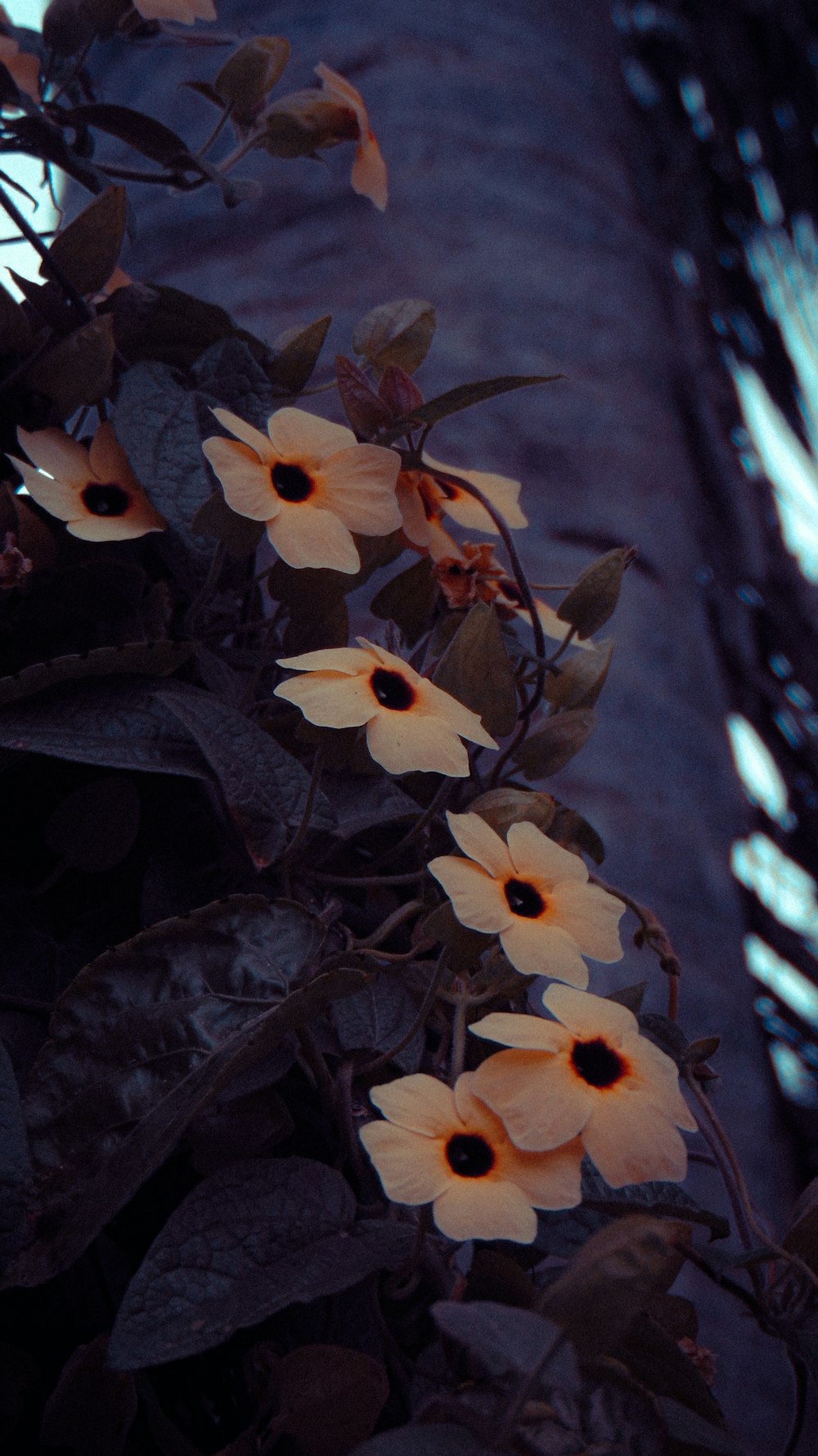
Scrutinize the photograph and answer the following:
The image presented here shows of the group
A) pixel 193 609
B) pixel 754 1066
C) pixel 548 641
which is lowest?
pixel 754 1066

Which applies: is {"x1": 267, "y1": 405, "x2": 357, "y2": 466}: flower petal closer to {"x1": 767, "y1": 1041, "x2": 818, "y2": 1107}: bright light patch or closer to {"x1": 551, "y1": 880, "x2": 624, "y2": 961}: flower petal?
{"x1": 551, "y1": 880, "x2": 624, "y2": 961}: flower petal

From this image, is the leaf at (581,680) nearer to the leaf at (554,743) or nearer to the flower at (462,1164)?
the leaf at (554,743)

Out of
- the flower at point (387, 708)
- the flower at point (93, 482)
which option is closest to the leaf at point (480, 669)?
the flower at point (387, 708)

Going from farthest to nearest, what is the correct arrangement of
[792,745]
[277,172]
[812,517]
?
[812,517], [792,745], [277,172]

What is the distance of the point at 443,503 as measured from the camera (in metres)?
0.53

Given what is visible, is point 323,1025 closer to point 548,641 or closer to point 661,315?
point 548,641

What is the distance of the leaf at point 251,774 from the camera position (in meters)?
0.40

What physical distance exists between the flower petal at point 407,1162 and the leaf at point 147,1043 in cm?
5

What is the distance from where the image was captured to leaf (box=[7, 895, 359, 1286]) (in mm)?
324

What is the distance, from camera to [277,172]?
1.05m

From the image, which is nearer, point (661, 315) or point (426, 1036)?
point (426, 1036)

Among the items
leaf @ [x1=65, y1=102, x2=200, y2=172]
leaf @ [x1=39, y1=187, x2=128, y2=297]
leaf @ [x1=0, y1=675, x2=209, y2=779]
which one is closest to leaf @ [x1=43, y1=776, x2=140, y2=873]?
leaf @ [x1=0, y1=675, x2=209, y2=779]

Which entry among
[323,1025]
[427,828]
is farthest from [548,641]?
[323,1025]

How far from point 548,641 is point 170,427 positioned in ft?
1.37
